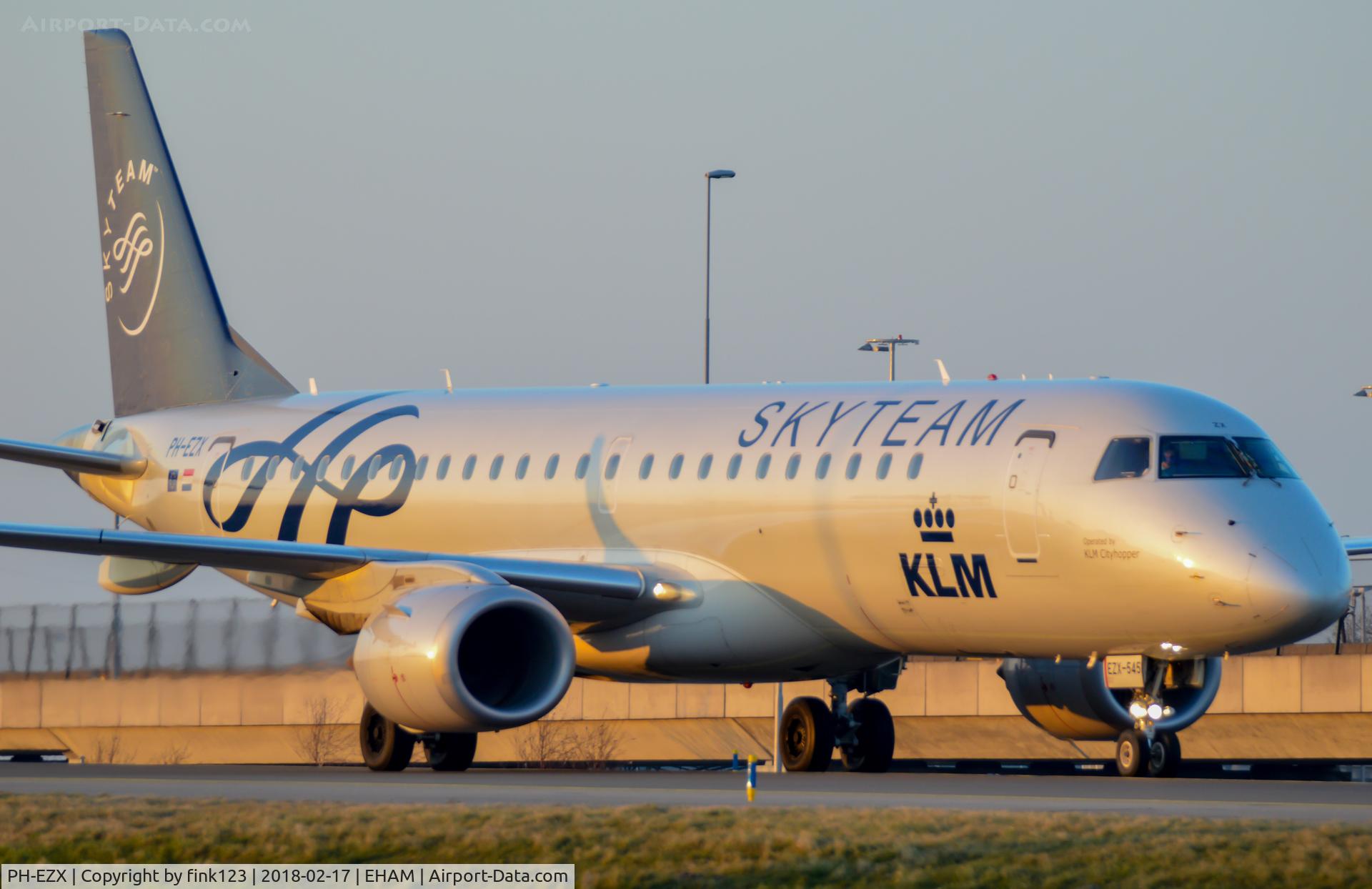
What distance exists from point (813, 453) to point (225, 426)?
10.3m

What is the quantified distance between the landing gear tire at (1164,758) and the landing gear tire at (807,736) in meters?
4.24

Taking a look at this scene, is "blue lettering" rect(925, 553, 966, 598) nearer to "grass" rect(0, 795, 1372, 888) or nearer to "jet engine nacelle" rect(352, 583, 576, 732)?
"jet engine nacelle" rect(352, 583, 576, 732)

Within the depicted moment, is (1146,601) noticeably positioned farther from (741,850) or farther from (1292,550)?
(741,850)

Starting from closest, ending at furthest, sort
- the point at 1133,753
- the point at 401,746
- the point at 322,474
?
the point at 1133,753 < the point at 401,746 < the point at 322,474

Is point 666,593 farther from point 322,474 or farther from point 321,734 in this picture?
point 321,734

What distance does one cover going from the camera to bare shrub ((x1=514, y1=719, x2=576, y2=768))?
37.4 metres

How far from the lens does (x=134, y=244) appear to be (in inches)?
1310

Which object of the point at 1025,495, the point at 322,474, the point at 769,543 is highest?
the point at 322,474

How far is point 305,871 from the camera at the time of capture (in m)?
14.0

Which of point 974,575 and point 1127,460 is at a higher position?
point 1127,460

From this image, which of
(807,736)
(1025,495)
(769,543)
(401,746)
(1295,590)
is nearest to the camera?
(1295,590)

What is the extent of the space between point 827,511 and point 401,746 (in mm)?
5660

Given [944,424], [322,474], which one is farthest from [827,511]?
[322,474]

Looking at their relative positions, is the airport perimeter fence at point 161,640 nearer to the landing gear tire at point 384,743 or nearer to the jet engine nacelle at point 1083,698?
the landing gear tire at point 384,743
